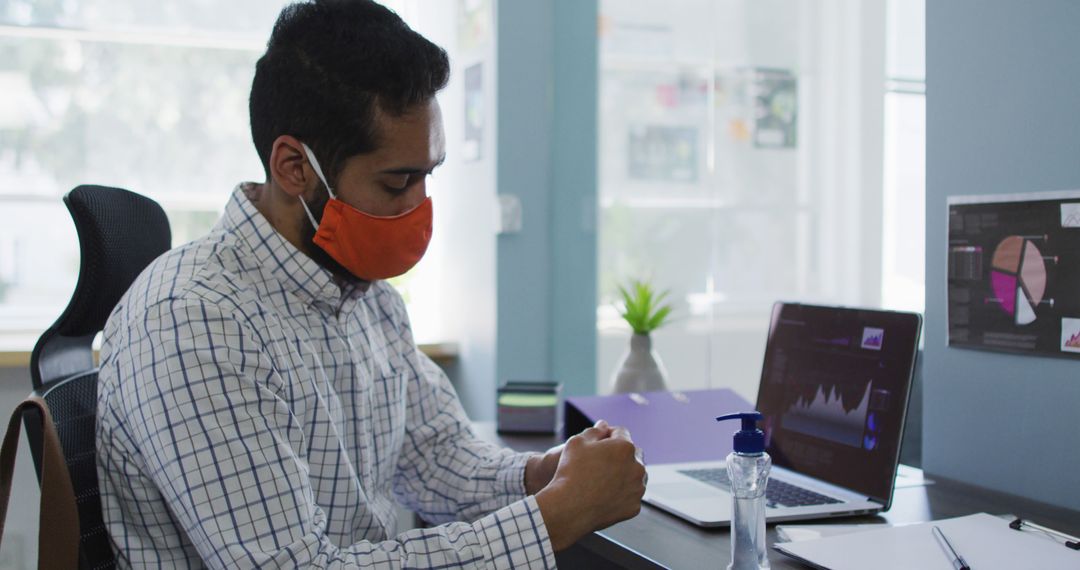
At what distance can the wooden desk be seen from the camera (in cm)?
110

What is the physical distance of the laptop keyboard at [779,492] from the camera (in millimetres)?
1278

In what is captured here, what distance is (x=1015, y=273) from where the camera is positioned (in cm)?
134

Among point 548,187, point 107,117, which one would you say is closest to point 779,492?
point 548,187

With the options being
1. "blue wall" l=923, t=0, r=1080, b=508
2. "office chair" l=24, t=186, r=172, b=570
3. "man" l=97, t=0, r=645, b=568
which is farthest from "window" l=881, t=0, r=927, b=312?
"office chair" l=24, t=186, r=172, b=570

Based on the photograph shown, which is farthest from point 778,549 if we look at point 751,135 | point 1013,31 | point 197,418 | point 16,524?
point 751,135

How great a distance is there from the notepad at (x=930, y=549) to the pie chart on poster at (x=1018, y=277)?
32 cm

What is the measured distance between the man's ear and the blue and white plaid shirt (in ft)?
0.19

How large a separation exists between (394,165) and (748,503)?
611 millimetres

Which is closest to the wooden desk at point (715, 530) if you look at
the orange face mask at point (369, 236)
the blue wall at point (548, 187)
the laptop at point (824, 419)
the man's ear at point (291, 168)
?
the laptop at point (824, 419)

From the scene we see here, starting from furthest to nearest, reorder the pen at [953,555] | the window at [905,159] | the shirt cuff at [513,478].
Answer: the window at [905,159]
the shirt cuff at [513,478]
the pen at [953,555]

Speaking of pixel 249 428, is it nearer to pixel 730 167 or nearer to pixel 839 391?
pixel 839 391

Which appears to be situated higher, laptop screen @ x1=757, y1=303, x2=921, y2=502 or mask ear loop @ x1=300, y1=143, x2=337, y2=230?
mask ear loop @ x1=300, y1=143, x2=337, y2=230

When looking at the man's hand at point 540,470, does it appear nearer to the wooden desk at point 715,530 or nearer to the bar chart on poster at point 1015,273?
the wooden desk at point 715,530

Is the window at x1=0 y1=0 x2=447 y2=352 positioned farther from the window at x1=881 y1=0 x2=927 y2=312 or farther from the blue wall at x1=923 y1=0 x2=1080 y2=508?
the blue wall at x1=923 y1=0 x2=1080 y2=508
